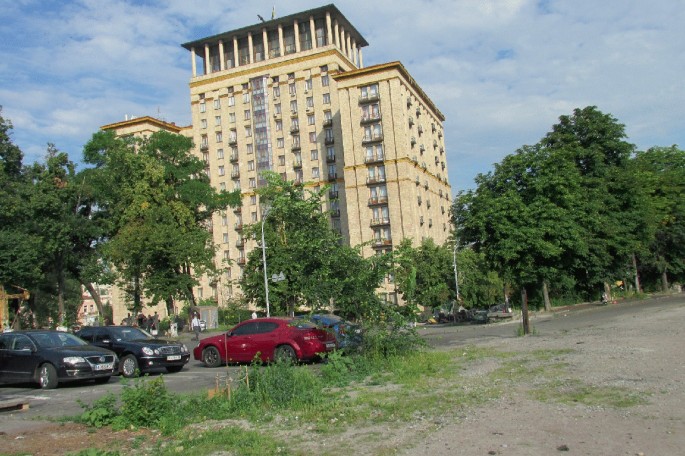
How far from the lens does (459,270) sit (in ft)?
183

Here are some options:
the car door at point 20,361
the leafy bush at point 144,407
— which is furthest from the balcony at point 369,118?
the leafy bush at point 144,407

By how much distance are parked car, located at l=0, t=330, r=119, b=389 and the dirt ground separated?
18.6 ft

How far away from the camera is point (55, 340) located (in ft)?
55.3

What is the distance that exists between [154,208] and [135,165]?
389cm

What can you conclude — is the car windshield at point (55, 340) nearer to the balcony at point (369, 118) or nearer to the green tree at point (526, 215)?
the green tree at point (526, 215)

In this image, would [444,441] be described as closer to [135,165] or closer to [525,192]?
[525,192]

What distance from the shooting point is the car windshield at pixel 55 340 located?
16516 mm

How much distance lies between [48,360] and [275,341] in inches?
238

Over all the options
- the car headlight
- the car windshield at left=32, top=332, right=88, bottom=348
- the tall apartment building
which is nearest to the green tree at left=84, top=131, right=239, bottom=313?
the tall apartment building

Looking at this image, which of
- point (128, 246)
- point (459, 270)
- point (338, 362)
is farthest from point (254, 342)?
point (459, 270)

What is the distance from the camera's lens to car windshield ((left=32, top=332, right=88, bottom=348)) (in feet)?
54.2

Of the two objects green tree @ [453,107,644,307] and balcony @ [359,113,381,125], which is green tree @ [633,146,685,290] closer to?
green tree @ [453,107,644,307]

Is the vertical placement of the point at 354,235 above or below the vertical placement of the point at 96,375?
above

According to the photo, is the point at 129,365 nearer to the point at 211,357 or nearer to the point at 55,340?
the point at 55,340
